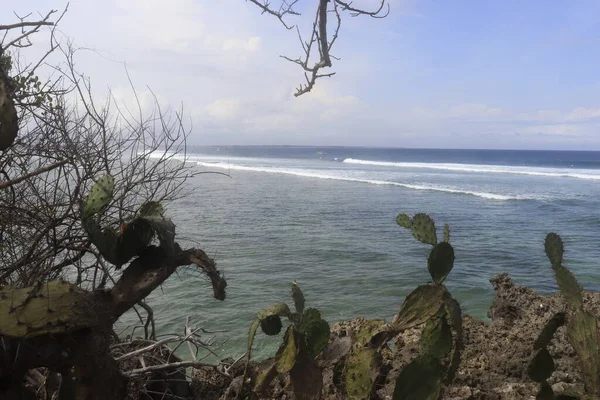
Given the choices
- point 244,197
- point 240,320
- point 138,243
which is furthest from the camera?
point 244,197

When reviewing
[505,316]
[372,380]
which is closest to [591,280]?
[505,316]

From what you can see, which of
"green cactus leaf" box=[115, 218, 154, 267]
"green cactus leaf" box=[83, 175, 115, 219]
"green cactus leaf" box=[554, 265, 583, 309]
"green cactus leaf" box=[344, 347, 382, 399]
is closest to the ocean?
"green cactus leaf" box=[115, 218, 154, 267]

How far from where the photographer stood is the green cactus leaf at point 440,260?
2.82m

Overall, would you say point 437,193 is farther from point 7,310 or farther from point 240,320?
point 7,310

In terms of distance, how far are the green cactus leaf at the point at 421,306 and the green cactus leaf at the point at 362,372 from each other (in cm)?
22

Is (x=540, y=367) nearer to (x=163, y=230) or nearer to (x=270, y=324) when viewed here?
(x=270, y=324)

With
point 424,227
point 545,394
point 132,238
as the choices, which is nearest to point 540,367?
point 545,394

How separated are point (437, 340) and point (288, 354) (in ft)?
2.40

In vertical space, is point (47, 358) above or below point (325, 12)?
below

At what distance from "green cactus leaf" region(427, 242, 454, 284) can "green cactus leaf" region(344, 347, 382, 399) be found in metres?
0.50

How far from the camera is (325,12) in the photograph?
2.72 meters

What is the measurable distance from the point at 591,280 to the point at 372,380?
27.8 feet

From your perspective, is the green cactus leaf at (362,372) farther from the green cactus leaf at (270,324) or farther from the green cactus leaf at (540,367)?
the green cactus leaf at (540,367)

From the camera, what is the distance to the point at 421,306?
283 centimetres
